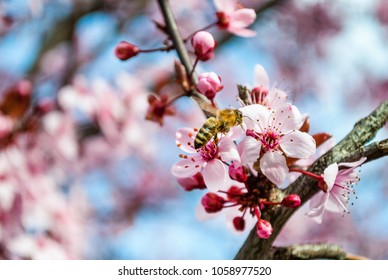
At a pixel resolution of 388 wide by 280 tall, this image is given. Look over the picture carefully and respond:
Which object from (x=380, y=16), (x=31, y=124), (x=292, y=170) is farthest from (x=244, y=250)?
(x=380, y=16)

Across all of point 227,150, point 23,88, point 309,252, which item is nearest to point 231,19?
point 227,150

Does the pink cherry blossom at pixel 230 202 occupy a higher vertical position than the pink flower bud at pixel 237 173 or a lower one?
lower

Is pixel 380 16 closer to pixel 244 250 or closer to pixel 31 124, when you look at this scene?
pixel 31 124

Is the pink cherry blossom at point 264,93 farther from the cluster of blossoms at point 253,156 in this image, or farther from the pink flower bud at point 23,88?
the pink flower bud at point 23,88

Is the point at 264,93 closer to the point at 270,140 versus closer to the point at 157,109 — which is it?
the point at 270,140

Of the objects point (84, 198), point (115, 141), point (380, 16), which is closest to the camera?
point (115, 141)

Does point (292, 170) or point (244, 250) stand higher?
point (292, 170)

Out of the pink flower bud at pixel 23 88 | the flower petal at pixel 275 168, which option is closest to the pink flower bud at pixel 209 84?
the flower petal at pixel 275 168

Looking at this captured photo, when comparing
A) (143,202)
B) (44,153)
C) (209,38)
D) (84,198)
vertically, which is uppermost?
(209,38)
